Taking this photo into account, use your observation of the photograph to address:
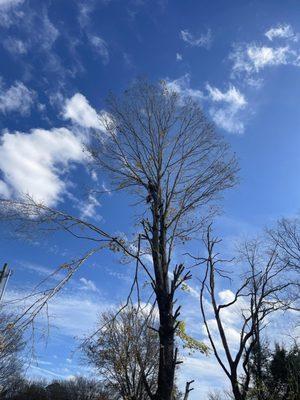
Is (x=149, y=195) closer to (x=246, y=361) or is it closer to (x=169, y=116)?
(x=169, y=116)

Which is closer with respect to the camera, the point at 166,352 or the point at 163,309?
the point at 166,352

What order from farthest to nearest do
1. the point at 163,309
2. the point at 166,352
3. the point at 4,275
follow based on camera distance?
the point at 4,275 < the point at 163,309 < the point at 166,352

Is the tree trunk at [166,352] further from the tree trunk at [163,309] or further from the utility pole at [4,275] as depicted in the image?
the utility pole at [4,275]

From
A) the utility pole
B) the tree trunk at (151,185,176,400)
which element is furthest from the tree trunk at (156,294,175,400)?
the utility pole

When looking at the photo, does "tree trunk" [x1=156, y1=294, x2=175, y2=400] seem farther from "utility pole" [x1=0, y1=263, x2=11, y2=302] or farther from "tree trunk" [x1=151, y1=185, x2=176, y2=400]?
"utility pole" [x1=0, y1=263, x2=11, y2=302]

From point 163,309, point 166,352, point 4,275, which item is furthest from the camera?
point 4,275

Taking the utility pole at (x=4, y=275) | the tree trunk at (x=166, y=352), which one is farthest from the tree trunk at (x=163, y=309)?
the utility pole at (x=4, y=275)

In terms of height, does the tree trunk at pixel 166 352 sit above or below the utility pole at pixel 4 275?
below

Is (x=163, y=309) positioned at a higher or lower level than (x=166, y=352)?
higher

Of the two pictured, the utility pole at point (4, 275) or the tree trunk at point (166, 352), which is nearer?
the tree trunk at point (166, 352)

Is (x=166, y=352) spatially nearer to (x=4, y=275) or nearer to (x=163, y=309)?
(x=163, y=309)

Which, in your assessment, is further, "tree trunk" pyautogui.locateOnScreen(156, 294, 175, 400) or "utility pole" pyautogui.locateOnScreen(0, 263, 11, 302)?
"utility pole" pyautogui.locateOnScreen(0, 263, 11, 302)

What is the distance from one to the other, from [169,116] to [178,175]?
1.57 m

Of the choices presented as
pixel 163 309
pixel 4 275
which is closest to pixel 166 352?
pixel 163 309
